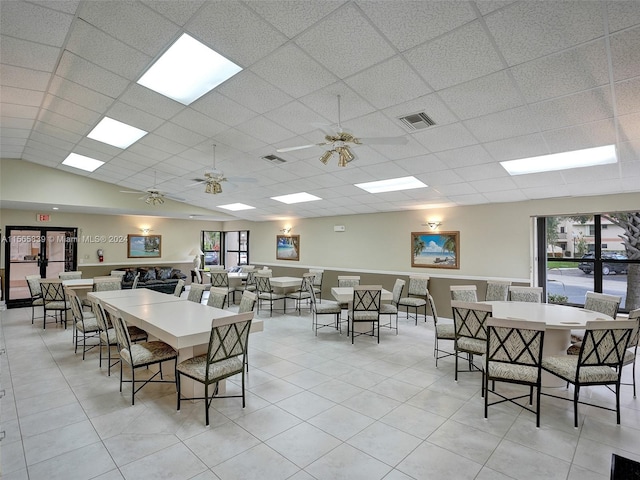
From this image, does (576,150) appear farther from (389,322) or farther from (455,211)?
(389,322)

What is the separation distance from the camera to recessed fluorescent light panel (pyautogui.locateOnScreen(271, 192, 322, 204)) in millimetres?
7702

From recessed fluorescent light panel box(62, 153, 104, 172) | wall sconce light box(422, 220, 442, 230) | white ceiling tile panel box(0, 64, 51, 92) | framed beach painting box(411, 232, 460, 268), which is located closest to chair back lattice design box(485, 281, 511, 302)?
framed beach painting box(411, 232, 460, 268)

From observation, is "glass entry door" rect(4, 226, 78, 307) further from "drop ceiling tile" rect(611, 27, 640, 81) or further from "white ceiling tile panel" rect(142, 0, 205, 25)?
"drop ceiling tile" rect(611, 27, 640, 81)

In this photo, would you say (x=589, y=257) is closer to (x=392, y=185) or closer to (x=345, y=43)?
(x=392, y=185)

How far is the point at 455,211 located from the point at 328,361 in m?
4.47

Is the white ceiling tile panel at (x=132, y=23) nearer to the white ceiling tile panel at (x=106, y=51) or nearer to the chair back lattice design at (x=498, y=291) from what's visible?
the white ceiling tile panel at (x=106, y=51)

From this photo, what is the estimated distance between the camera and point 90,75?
3518mm

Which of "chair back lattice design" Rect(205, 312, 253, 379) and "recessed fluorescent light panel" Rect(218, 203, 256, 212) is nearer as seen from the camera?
"chair back lattice design" Rect(205, 312, 253, 379)

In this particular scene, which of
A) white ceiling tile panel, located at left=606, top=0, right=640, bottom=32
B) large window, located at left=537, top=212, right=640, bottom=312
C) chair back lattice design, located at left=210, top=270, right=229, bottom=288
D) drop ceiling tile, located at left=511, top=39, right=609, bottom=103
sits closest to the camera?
white ceiling tile panel, located at left=606, top=0, right=640, bottom=32

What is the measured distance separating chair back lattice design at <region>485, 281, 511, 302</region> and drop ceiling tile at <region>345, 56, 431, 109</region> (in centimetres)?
409

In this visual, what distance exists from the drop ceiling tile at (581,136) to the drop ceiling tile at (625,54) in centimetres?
81

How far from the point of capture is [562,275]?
20.1 feet

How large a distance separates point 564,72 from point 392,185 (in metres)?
3.85

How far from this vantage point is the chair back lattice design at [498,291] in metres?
5.67
